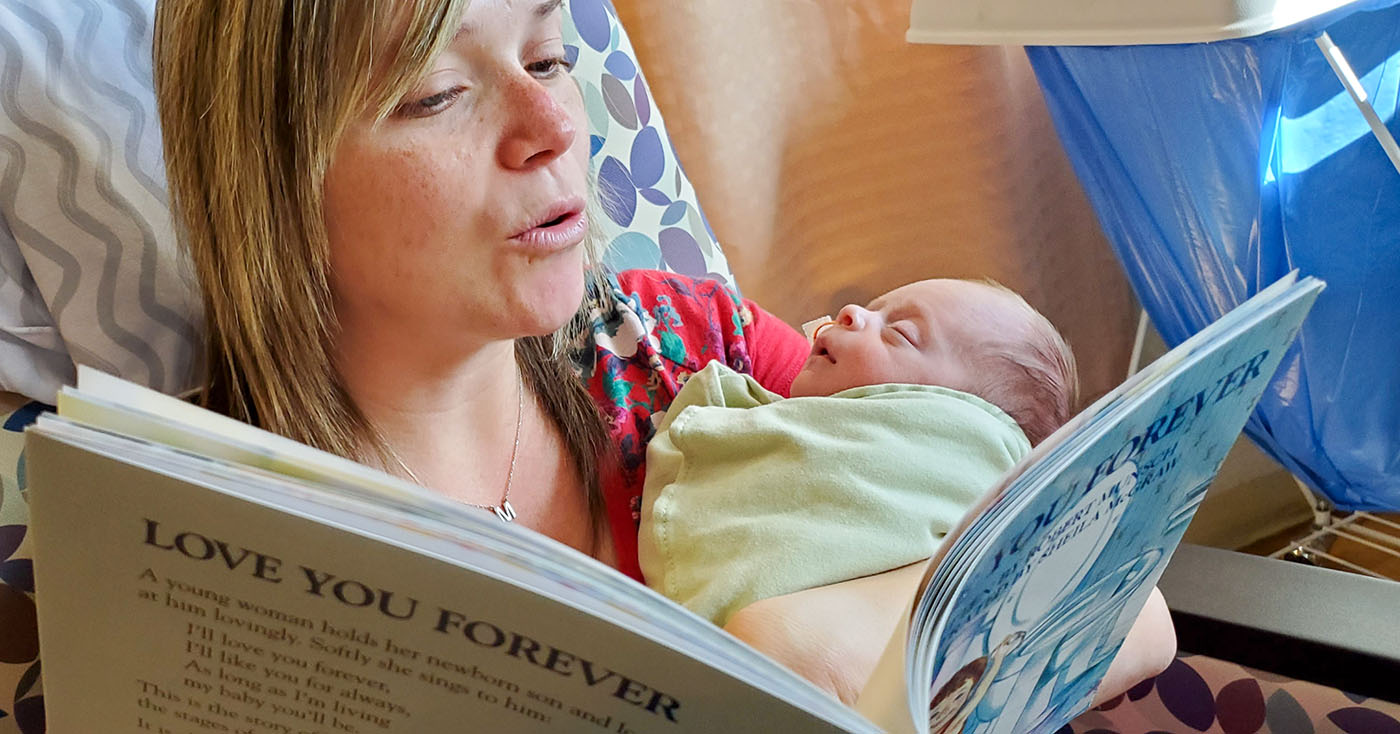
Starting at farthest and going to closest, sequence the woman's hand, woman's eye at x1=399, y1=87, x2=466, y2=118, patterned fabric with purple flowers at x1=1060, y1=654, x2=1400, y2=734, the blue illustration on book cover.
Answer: patterned fabric with purple flowers at x1=1060, y1=654, x2=1400, y2=734 < woman's eye at x1=399, y1=87, x2=466, y2=118 < the woman's hand < the blue illustration on book cover

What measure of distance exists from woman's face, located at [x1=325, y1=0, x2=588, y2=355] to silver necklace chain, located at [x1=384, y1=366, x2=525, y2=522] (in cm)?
14

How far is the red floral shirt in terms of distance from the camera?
1056 millimetres

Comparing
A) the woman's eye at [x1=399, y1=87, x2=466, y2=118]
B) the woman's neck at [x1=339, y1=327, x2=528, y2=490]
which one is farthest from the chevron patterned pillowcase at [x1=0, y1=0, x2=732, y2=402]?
the woman's eye at [x1=399, y1=87, x2=466, y2=118]

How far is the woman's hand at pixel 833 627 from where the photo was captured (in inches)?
28.3

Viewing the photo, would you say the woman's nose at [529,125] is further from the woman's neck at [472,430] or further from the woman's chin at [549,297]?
the woman's neck at [472,430]

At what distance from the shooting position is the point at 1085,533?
640 millimetres

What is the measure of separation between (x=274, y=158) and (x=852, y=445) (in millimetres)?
473

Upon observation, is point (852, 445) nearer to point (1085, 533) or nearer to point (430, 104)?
point (1085, 533)

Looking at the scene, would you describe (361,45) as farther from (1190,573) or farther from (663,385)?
(1190,573)

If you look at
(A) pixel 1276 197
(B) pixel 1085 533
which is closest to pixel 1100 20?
(A) pixel 1276 197

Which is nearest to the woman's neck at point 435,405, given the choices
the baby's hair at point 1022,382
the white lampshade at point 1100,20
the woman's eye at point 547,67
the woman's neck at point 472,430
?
the woman's neck at point 472,430

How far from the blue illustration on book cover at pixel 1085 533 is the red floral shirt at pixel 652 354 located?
0.41 metres

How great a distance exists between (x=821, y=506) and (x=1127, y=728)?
42 centimetres

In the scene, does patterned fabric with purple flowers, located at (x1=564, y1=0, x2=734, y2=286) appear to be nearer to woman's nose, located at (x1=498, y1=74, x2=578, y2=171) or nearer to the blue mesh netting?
woman's nose, located at (x1=498, y1=74, x2=578, y2=171)
